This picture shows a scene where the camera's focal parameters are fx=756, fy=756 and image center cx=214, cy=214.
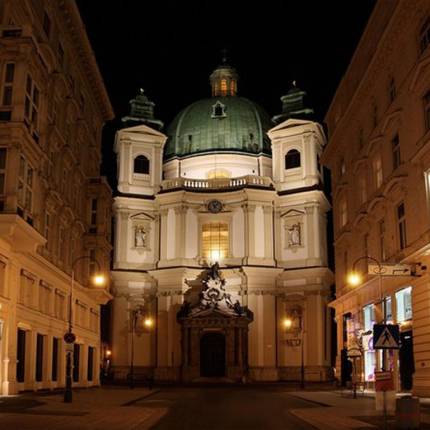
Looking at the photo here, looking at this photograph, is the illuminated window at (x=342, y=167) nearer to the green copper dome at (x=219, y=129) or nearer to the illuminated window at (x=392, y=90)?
the illuminated window at (x=392, y=90)

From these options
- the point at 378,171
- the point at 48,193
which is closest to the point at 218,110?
the point at 48,193

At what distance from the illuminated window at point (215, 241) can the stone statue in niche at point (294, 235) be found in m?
6.26

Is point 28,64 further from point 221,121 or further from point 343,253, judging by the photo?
point 221,121

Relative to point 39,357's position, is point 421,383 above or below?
below

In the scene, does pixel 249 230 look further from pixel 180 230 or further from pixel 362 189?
pixel 362 189

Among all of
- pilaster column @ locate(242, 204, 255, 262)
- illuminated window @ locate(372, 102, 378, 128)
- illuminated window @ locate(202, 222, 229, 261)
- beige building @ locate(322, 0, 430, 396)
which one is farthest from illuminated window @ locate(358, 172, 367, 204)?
illuminated window @ locate(202, 222, 229, 261)

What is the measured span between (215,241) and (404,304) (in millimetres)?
39865

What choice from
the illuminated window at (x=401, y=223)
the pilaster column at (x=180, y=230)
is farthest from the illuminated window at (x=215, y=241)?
the illuminated window at (x=401, y=223)

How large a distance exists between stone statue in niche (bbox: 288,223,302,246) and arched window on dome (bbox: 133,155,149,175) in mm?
16527

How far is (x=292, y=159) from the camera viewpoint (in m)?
78.5

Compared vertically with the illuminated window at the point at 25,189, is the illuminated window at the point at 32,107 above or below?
above

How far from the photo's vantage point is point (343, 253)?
5316cm

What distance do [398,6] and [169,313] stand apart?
143 ft

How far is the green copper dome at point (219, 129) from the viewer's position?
8269 centimetres
